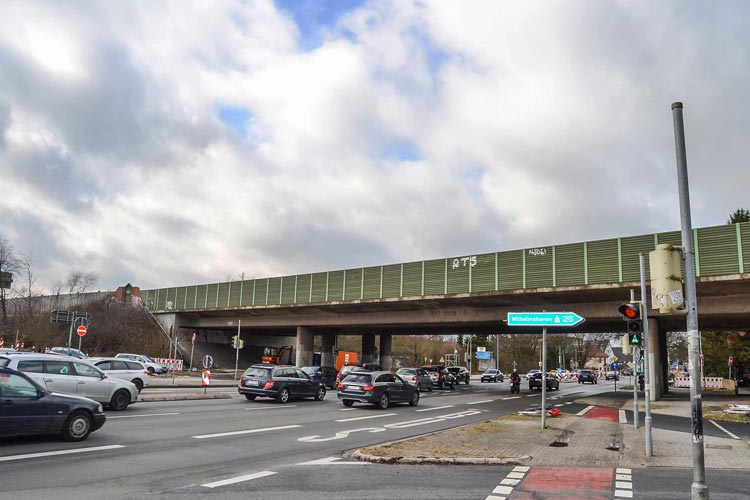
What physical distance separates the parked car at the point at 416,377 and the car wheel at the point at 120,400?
1825cm

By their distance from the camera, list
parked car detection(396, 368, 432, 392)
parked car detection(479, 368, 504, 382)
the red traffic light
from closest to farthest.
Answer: the red traffic light
parked car detection(396, 368, 432, 392)
parked car detection(479, 368, 504, 382)

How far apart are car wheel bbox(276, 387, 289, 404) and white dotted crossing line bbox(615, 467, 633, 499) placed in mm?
15368

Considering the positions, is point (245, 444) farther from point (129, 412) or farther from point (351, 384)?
point (351, 384)

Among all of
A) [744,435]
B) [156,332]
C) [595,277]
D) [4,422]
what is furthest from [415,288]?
[156,332]

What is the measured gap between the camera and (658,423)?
19016mm

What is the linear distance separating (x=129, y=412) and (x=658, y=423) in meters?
16.6

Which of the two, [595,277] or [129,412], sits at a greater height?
[595,277]

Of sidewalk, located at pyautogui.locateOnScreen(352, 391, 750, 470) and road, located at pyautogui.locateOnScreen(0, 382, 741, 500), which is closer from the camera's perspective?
road, located at pyautogui.locateOnScreen(0, 382, 741, 500)

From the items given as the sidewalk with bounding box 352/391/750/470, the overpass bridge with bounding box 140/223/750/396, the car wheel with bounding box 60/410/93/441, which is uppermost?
the overpass bridge with bounding box 140/223/750/396

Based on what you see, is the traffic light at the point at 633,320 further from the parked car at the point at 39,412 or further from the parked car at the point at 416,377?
the parked car at the point at 416,377

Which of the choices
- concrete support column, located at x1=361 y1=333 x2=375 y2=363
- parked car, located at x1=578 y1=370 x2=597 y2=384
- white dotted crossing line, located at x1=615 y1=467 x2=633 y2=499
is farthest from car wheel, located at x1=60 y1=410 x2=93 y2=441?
parked car, located at x1=578 y1=370 x2=597 y2=384

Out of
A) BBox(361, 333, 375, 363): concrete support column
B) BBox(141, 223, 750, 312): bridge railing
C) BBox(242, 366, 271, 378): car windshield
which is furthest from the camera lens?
BBox(361, 333, 375, 363): concrete support column

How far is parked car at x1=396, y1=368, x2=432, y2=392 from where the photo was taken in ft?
110

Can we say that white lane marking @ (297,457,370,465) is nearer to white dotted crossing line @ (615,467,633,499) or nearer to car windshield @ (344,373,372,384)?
white dotted crossing line @ (615,467,633,499)
